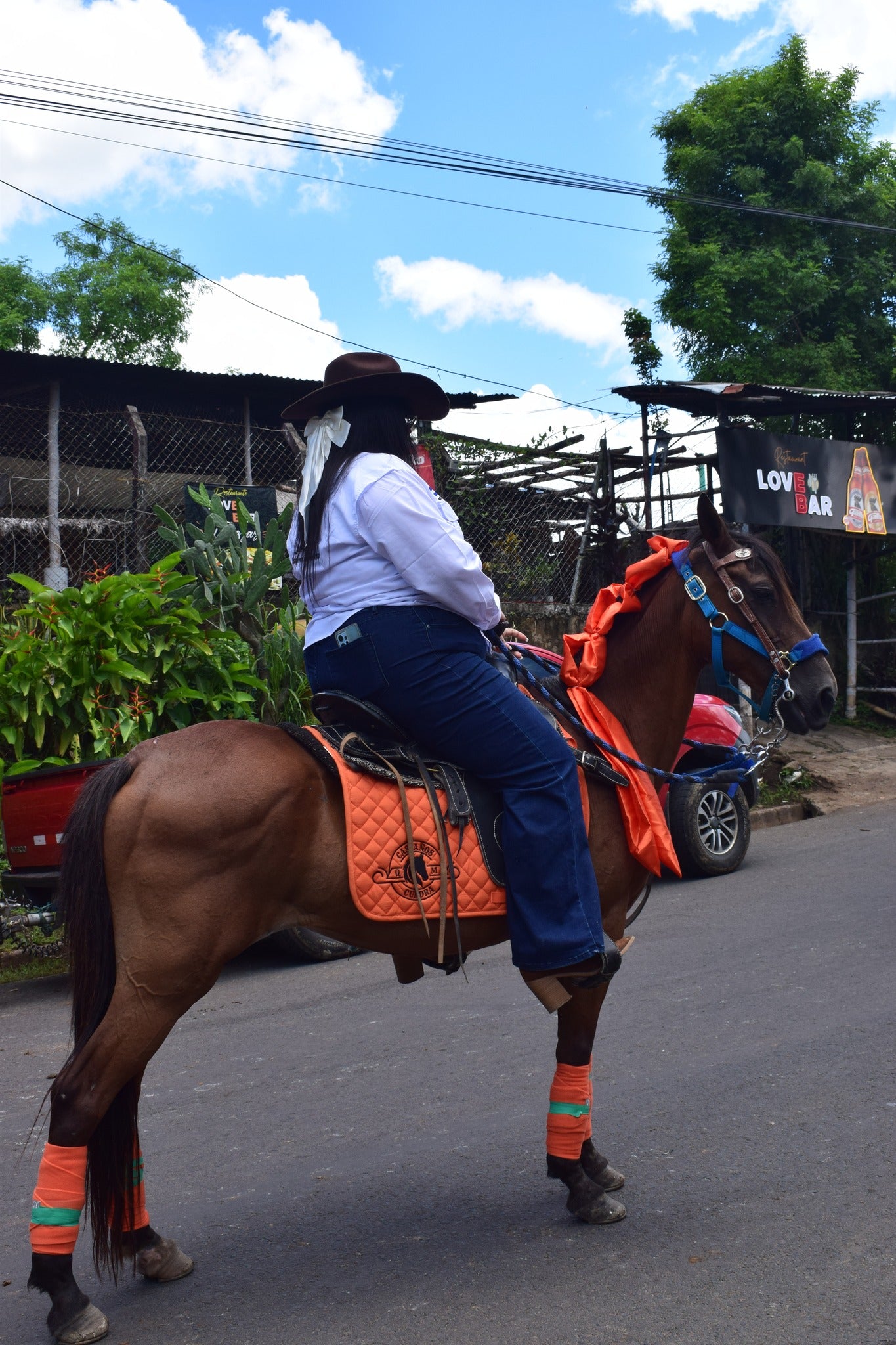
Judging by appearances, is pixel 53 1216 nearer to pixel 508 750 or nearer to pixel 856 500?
pixel 508 750

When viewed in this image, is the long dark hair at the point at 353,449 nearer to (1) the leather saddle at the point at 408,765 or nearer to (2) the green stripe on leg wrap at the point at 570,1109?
(1) the leather saddle at the point at 408,765

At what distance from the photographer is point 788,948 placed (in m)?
6.21

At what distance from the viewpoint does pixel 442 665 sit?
10.4ft

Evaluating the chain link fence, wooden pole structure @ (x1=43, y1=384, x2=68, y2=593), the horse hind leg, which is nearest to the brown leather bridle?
the horse hind leg

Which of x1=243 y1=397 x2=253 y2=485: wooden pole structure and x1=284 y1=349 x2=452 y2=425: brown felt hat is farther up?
x1=243 y1=397 x2=253 y2=485: wooden pole structure

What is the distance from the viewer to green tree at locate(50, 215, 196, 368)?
83.4 feet

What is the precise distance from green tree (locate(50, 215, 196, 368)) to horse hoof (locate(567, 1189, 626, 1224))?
24339 millimetres

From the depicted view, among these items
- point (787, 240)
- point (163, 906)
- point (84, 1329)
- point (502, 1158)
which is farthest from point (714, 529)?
point (787, 240)

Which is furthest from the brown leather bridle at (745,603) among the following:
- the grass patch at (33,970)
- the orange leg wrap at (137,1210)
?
the grass patch at (33,970)

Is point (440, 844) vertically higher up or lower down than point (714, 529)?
lower down

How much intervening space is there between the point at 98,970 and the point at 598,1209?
158 centimetres

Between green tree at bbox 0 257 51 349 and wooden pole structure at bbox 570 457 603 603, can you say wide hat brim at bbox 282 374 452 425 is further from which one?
green tree at bbox 0 257 51 349

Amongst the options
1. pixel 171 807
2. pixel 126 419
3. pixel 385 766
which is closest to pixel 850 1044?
pixel 385 766

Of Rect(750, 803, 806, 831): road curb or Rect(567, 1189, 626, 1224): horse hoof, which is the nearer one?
Rect(567, 1189, 626, 1224): horse hoof
